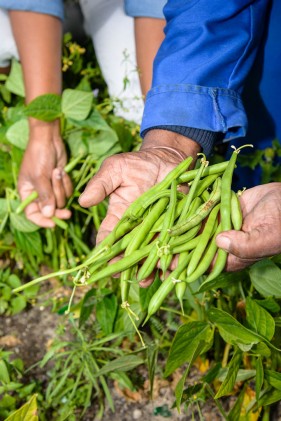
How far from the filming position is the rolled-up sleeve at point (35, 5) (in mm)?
1632

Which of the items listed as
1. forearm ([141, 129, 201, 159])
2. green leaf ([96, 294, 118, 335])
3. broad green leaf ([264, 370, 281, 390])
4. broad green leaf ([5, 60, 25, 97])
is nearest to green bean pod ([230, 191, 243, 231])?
forearm ([141, 129, 201, 159])

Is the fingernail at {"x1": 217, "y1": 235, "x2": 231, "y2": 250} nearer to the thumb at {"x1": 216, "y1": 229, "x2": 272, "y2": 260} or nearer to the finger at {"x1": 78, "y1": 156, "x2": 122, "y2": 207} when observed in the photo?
the thumb at {"x1": 216, "y1": 229, "x2": 272, "y2": 260}

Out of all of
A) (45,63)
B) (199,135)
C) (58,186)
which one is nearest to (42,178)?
(58,186)

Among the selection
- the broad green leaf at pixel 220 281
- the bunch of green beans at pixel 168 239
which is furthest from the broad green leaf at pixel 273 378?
the bunch of green beans at pixel 168 239

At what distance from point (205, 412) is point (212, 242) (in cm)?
75

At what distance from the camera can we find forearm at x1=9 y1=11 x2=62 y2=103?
1.67 metres

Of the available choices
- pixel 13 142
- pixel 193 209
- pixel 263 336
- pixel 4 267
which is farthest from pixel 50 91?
pixel 263 336

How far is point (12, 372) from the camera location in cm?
162

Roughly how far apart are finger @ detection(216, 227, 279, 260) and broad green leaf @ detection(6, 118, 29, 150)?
3.53 ft

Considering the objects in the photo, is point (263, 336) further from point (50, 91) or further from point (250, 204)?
point (50, 91)

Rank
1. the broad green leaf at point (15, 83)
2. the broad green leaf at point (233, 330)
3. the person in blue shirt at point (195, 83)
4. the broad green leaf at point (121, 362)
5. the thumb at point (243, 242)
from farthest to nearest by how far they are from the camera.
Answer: the broad green leaf at point (15, 83) → the broad green leaf at point (121, 362) → the person in blue shirt at point (195, 83) → the broad green leaf at point (233, 330) → the thumb at point (243, 242)

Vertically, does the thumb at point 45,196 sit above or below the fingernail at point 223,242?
below

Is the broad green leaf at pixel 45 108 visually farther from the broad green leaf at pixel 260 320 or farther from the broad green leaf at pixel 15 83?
the broad green leaf at pixel 260 320

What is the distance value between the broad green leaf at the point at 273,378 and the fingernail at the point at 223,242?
0.45 metres
